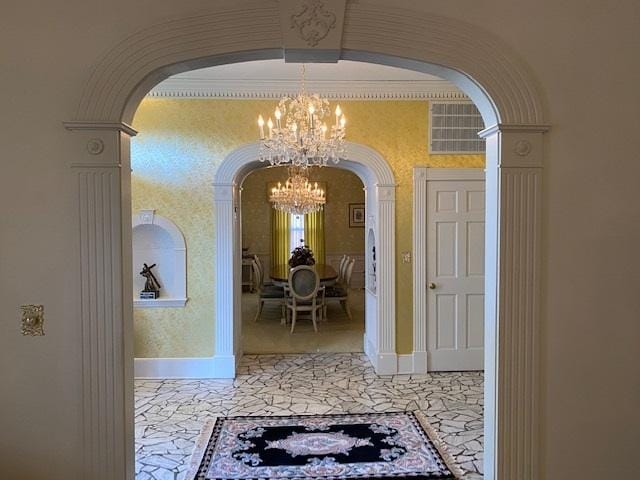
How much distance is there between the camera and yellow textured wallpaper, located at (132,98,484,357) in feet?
16.9

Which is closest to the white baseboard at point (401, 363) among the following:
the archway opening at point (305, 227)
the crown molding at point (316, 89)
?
the crown molding at point (316, 89)

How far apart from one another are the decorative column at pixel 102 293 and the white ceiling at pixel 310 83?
2.91 metres

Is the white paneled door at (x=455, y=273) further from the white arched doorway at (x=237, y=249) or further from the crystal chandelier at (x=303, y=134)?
the crystal chandelier at (x=303, y=134)

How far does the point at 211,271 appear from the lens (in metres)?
5.27

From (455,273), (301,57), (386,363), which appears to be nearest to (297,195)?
(455,273)

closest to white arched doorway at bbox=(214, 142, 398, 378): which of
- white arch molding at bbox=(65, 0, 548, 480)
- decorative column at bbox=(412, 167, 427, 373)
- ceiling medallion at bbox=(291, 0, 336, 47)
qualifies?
decorative column at bbox=(412, 167, 427, 373)

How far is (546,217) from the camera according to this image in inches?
89.0

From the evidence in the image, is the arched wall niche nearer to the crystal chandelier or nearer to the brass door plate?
the crystal chandelier

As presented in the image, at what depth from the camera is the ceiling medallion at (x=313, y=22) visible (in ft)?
7.20

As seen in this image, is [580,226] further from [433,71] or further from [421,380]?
[421,380]

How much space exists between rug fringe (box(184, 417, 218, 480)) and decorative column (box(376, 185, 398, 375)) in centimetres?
209

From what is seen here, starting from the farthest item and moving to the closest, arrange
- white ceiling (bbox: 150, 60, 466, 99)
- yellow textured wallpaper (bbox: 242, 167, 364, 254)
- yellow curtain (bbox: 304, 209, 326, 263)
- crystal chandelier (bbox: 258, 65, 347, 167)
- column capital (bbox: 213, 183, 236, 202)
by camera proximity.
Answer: yellow curtain (bbox: 304, 209, 326, 263), yellow textured wallpaper (bbox: 242, 167, 364, 254), column capital (bbox: 213, 183, 236, 202), white ceiling (bbox: 150, 60, 466, 99), crystal chandelier (bbox: 258, 65, 347, 167)

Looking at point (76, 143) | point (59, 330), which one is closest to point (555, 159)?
point (76, 143)

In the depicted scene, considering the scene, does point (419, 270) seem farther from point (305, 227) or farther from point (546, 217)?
point (305, 227)
